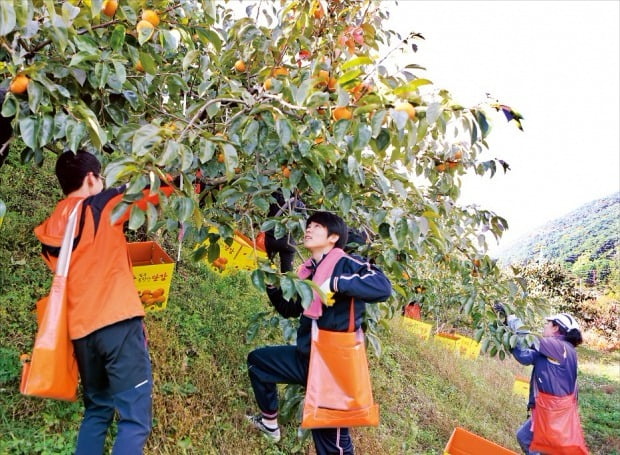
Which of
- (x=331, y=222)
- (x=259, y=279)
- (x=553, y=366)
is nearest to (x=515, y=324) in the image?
(x=553, y=366)

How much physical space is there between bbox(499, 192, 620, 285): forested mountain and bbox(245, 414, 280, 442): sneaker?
14257mm

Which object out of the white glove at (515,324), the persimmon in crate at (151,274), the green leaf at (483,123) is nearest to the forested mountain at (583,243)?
the white glove at (515,324)

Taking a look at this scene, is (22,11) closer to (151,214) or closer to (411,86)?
(151,214)

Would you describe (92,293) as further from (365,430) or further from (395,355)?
(395,355)

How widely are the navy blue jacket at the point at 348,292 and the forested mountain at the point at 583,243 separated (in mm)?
14529

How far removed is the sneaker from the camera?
2.72 metres

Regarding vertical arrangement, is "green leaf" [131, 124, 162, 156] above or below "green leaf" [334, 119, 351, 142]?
below

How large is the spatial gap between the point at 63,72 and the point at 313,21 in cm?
113

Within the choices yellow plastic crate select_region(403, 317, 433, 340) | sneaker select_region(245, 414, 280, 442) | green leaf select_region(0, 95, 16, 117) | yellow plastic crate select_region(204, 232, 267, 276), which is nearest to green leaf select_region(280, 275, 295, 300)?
green leaf select_region(0, 95, 16, 117)

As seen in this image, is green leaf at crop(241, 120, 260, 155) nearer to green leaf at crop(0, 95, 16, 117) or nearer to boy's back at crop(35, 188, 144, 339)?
boy's back at crop(35, 188, 144, 339)

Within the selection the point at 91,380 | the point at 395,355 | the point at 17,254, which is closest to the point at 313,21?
the point at 91,380

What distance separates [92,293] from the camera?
5.72ft

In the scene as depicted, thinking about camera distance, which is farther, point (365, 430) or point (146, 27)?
point (365, 430)

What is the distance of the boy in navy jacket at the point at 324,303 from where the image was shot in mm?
2139
